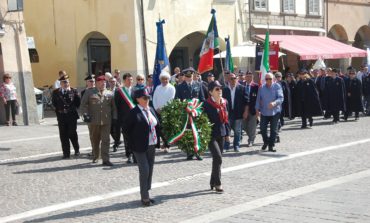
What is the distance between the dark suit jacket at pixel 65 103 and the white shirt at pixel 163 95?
1.71 m

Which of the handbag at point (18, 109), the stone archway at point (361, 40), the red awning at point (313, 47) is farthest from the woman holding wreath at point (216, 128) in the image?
the stone archway at point (361, 40)

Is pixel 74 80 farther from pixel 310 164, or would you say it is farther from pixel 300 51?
pixel 310 164

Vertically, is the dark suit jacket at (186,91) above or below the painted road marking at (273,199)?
above

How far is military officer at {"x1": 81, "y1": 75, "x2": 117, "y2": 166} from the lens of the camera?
1110 cm

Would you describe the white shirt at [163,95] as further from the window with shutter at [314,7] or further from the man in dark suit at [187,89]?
the window with shutter at [314,7]

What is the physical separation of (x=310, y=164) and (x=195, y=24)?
50.3 feet

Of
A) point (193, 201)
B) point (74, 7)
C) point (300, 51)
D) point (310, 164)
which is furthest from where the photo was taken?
point (300, 51)

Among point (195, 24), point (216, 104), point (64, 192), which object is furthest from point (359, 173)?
point (195, 24)

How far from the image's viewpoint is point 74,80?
2528 centimetres

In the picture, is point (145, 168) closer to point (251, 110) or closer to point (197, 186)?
point (197, 186)

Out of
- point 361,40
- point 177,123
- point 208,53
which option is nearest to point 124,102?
point 177,123

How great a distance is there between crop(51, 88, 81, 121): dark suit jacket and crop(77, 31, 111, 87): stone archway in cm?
1280

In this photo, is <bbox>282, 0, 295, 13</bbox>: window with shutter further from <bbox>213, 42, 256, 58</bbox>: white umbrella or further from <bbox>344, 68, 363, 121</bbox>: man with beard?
<bbox>344, 68, 363, 121</bbox>: man with beard

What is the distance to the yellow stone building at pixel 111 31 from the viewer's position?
2286 centimetres
